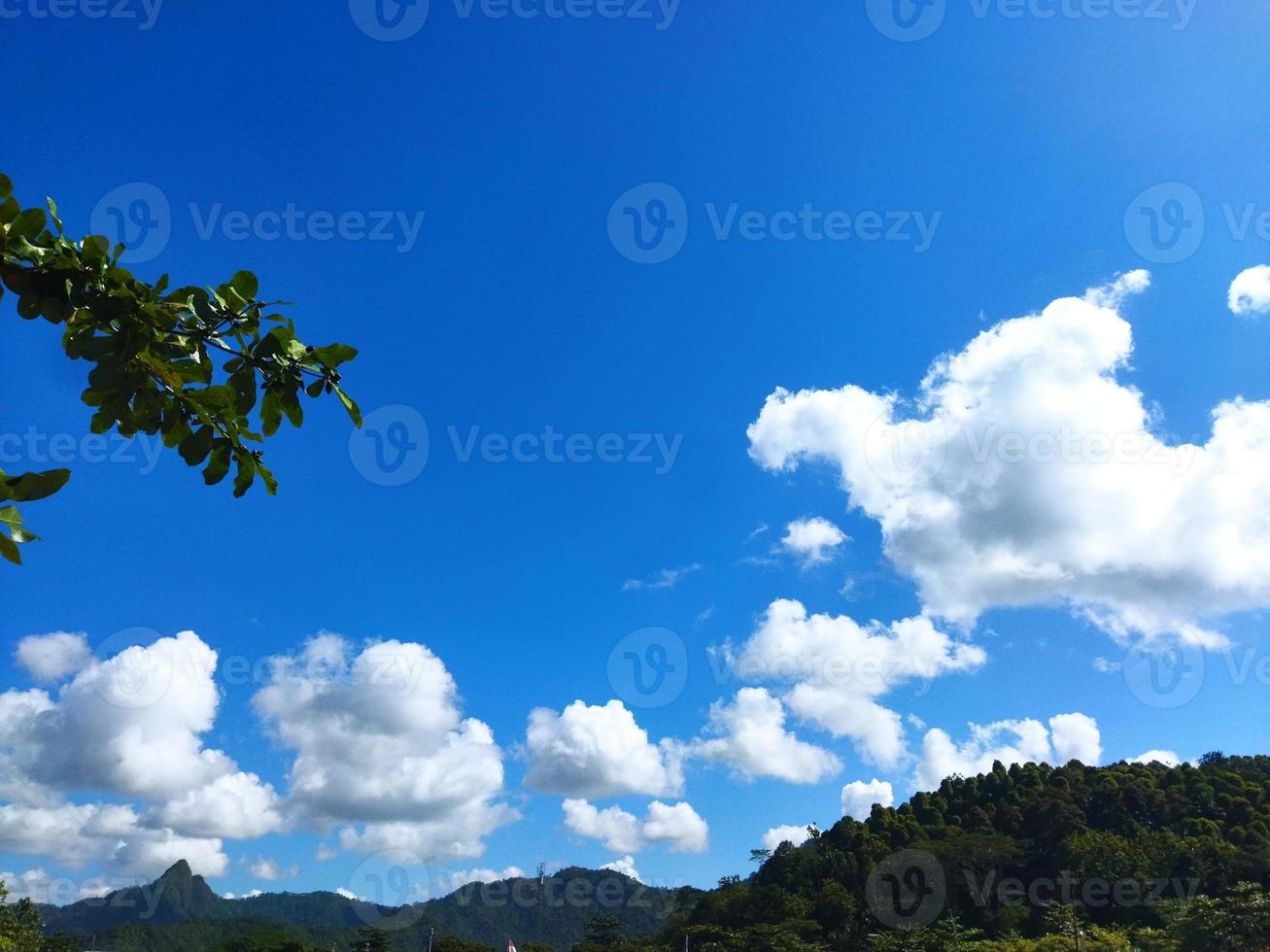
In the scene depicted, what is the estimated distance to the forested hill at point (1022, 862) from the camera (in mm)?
52281

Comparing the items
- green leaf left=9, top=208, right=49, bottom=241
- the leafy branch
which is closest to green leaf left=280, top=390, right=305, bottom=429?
the leafy branch

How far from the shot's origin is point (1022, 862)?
6231 centimetres

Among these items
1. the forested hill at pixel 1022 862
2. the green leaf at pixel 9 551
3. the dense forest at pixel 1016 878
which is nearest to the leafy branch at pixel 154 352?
the green leaf at pixel 9 551

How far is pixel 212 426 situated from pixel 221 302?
1.04ft

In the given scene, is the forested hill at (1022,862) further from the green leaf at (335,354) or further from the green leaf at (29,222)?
the green leaf at (29,222)

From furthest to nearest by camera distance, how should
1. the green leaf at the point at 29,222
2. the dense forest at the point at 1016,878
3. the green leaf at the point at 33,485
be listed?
the dense forest at the point at 1016,878 < the green leaf at the point at 29,222 < the green leaf at the point at 33,485

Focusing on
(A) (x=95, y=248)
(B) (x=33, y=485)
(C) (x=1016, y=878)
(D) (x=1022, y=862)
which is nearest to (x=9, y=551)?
(B) (x=33, y=485)

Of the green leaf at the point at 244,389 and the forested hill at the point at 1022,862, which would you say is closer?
the green leaf at the point at 244,389

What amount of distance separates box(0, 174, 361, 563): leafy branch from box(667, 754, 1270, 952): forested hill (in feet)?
161

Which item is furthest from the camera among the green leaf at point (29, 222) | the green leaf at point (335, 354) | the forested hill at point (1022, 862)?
the forested hill at point (1022, 862)

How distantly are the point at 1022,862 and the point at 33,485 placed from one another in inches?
2835

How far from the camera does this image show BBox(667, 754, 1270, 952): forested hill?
5228cm

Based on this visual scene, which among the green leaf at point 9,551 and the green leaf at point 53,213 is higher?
the green leaf at point 53,213

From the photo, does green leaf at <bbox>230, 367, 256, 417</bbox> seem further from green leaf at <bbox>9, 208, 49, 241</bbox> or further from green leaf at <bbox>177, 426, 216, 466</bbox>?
green leaf at <bbox>9, 208, 49, 241</bbox>
